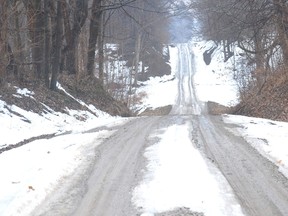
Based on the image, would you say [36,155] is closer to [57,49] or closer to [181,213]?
[181,213]

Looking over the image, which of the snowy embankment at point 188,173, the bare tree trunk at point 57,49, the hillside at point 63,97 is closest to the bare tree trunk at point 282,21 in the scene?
the snowy embankment at point 188,173

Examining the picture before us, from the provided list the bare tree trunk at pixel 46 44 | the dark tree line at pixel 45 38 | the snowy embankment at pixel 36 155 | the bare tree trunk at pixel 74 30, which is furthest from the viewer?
the bare tree trunk at pixel 74 30

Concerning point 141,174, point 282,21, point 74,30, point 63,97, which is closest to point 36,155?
point 141,174

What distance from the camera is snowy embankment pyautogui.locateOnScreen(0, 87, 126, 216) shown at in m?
5.73

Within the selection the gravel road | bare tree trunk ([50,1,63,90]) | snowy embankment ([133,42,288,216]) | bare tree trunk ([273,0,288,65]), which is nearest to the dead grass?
bare tree trunk ([273,0,288,65])

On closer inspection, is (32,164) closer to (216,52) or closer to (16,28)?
(16,28)

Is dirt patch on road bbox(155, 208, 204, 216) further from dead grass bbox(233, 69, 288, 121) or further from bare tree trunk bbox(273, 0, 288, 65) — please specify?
bare tree trunk bbox(273, 0, 288, 65)

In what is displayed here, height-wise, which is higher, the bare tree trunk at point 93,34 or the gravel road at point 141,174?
the bare tree trunk at point 93,34

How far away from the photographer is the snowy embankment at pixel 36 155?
573cm

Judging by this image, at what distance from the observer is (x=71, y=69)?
21.6m

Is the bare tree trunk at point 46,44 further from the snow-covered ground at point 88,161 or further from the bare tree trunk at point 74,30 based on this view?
the snow-covered ground at point 88,161

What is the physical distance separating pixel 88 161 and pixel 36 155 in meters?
1.12

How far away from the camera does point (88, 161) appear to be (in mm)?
7820

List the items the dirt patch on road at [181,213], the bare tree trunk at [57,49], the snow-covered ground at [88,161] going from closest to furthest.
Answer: the dirt patch on road at [181,213] < the snow-covered ground at [88,161] < the bare tree trunk at [57,49]
